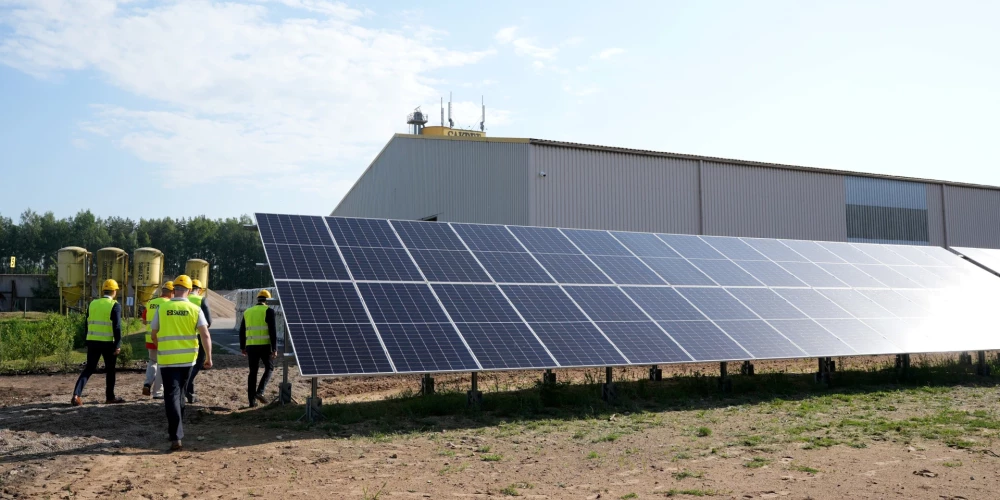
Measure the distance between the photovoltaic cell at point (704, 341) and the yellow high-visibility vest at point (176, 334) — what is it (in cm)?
745

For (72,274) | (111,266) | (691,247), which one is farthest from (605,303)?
(72,274)

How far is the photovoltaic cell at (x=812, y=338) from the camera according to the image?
13531mm

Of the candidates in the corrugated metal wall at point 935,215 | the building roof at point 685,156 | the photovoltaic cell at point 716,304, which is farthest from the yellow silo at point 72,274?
the corrugated metal wall at point 935,215

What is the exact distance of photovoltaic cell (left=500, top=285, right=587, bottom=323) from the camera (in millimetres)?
12664

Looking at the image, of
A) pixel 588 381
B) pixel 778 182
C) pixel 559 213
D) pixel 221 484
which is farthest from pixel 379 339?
pixel 778 182

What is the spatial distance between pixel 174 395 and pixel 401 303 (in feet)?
12.4

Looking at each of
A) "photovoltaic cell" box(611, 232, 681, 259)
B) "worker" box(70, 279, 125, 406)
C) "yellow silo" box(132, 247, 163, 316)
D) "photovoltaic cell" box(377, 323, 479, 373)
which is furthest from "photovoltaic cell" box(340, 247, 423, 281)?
"yellow silo" box(132, 247, 163, 316)

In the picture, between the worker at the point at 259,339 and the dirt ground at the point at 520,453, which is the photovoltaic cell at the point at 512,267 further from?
the worker at the point at 259,339

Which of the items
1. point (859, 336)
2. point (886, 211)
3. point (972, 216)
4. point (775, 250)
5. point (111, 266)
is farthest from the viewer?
point (111, 266)

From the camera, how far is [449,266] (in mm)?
13562

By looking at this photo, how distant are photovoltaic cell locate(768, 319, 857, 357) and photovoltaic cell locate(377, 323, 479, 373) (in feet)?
20.8

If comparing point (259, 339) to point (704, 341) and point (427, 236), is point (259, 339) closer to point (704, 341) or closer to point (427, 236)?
point (427, 236)

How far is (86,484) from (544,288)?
807cm

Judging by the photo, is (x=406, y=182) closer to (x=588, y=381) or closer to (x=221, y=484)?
(x=588, y=381)
